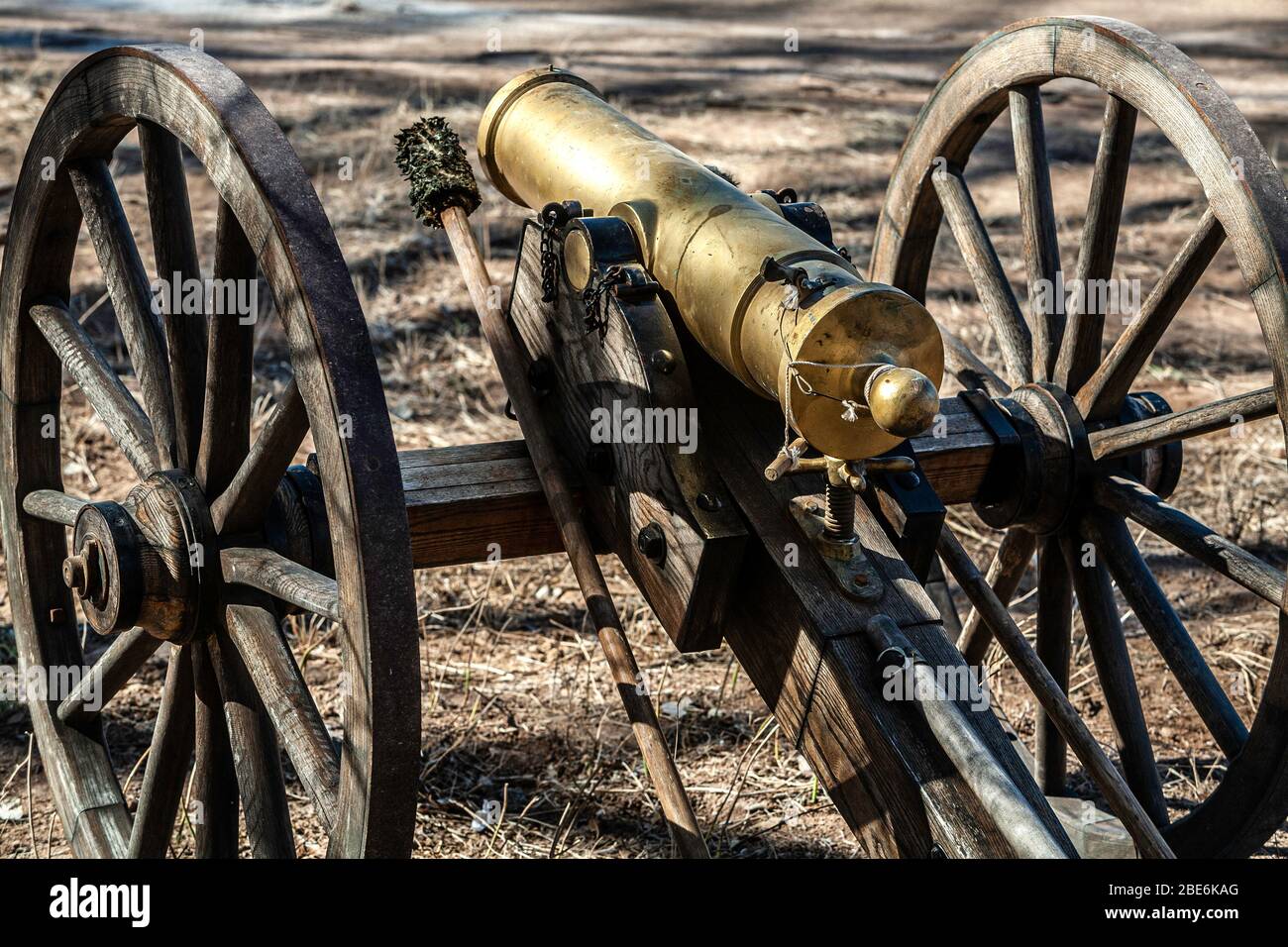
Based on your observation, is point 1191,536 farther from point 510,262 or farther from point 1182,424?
point 510,262

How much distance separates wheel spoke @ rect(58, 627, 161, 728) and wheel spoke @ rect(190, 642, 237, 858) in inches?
6.4

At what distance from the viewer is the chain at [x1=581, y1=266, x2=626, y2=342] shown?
2.33 m

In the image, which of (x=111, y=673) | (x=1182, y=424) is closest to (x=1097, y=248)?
(x=1182, y=424)

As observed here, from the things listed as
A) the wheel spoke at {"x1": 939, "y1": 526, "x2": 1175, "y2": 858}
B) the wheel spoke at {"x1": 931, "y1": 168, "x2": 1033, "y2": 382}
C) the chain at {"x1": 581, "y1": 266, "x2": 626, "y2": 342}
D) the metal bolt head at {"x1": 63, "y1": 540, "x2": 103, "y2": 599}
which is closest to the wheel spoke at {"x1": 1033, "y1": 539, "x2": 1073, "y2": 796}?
the wheel spoke at {"x1": 931, "y1": 168, "x2": 1033, "y2": 382}

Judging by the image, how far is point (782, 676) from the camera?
224cm

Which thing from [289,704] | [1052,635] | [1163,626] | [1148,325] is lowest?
[1052,635]

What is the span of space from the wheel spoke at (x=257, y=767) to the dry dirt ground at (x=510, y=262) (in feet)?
2.59

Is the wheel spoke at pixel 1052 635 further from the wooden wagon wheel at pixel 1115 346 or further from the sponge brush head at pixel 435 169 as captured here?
the sponge brush head at pixel 435 169

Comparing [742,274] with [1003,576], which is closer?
[742,274]

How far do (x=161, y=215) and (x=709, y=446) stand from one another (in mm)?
977

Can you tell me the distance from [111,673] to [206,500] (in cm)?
54

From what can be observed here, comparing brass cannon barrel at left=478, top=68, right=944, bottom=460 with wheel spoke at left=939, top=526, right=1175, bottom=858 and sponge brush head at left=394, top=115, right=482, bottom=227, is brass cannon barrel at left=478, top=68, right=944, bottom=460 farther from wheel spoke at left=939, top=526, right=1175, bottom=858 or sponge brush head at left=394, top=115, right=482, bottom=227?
A: wheel spoke at left=939, top=526, right=1175, bottom=858

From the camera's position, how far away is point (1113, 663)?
288 centimetres
